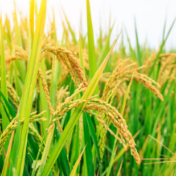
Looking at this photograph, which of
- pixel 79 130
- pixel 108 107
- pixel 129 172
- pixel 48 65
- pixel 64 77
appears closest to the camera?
pixel 108 107

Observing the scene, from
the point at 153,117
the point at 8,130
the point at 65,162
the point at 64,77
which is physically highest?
the point at 64,77

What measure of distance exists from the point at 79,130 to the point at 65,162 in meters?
0.23

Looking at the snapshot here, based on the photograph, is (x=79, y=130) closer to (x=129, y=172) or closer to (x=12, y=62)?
(x=12, y=62)

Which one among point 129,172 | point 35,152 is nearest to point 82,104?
point 35,152

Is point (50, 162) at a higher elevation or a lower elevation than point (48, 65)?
lower

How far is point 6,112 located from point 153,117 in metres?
1.40

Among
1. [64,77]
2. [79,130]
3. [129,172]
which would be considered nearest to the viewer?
[79,130]

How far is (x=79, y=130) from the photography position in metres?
0.98

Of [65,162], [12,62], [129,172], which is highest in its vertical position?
[12,62]

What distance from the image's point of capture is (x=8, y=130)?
0.61m

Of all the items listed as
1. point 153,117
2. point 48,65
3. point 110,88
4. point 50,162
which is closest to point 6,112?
point 50,162

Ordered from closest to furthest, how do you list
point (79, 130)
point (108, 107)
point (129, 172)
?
point (108, 107) → point (79, 130) → point (129, 172)

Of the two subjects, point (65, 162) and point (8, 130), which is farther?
point (65, 162)

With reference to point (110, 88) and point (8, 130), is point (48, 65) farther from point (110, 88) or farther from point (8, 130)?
point (8, 130)
